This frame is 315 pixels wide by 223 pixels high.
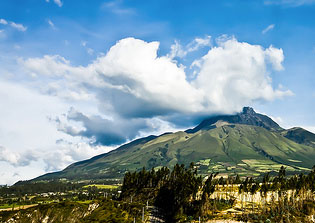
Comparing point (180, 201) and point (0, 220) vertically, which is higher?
point (180, 201)

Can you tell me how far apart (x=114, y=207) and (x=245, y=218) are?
68863 millimetres

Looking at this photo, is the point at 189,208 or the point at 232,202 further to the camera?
the point at 232,202

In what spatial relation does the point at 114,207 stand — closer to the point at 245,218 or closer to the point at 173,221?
the point at 173,221

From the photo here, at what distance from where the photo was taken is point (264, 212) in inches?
5600

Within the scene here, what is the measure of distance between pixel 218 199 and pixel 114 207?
63.8 meters

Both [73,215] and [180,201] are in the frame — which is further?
[73,215]

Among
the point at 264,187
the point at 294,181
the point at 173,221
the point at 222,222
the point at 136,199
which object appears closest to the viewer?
the point at 222,222

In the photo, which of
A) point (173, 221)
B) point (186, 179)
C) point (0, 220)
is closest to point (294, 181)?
point (186, 179)

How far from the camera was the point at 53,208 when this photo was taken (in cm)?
16738

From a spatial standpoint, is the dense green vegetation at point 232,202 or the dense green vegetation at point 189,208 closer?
the dense green vegetation at point 189,208

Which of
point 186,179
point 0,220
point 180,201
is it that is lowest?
point 0,220

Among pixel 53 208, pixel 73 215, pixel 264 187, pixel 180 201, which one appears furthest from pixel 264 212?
pixel 53 208

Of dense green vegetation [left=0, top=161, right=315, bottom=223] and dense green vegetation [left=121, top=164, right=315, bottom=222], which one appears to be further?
dense green vegetation [left=121, top=164, right=315, bottom=222]

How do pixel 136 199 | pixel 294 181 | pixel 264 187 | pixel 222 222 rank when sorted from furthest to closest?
1. pixel 136 199
2. pixel 294 181
3. pixel 264 187
4. pixel 222 222
